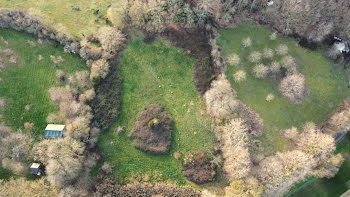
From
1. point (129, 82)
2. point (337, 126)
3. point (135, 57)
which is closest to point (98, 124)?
point (129, 82)

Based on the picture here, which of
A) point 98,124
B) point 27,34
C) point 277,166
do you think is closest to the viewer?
point 277,166

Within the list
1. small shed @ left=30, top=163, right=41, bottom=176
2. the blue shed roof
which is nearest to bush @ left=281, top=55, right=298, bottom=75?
the blue shed roof

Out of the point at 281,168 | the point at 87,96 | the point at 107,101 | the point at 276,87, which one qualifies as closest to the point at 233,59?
the point at 276,87

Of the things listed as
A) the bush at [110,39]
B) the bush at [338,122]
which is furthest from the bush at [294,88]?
the bush at [110,39]

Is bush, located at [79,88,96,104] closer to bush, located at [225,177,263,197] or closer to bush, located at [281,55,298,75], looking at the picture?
bush, located at [225,177,263,197]

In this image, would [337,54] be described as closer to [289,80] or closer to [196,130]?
[289,80]

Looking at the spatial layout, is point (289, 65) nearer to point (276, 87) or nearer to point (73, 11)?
point (276, 87)
